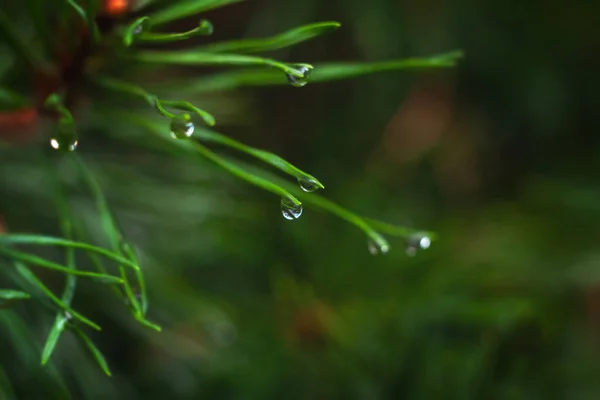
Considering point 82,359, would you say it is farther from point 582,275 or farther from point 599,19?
point 599,19

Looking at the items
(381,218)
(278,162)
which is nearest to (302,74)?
(278,162)

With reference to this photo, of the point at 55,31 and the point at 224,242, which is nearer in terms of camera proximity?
the point at 55,31

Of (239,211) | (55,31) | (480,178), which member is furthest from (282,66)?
(480,178)

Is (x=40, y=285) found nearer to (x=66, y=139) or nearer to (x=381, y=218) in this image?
(x=66, y=139)

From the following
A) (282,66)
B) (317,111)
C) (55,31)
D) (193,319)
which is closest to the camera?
(282,66)

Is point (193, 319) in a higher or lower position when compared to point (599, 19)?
lower

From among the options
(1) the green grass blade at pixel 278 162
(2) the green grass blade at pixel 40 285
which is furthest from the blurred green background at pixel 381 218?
(1) the green grass blade at pixel 278 162

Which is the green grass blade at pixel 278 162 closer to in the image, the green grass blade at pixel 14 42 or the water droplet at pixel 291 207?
the water droplet at pixel 291 207
